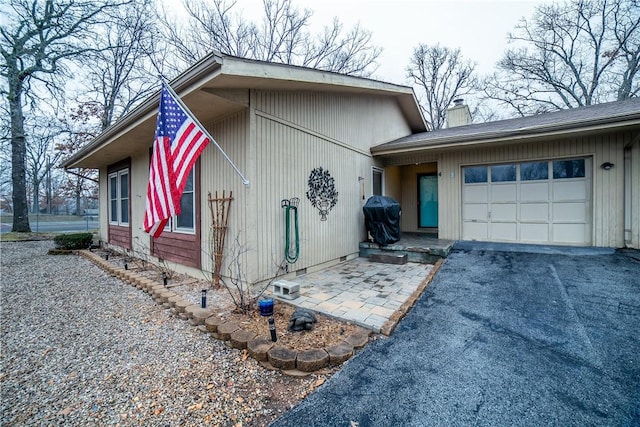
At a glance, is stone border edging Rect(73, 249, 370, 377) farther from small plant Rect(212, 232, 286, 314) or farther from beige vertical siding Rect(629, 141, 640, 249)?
beige vertical siding Rect(629, 141, 640, 249)

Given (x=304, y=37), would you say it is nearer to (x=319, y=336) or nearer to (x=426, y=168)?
(x=426, y=168)

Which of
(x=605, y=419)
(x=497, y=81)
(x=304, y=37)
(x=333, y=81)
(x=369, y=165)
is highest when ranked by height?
(x=304, y=37)

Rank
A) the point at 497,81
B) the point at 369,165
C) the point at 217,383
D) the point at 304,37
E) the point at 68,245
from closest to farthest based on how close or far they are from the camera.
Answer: the point at 217,383 → the point at 369,165 → the point at 68,245 → the point at 304,37 → the point at 497,81

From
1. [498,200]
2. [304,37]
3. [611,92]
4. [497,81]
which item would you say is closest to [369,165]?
[498,200]

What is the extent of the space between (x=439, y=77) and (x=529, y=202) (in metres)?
14.6

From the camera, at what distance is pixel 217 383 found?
210cm

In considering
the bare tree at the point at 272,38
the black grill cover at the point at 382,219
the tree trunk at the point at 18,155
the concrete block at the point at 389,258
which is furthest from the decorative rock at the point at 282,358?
Answer: the bare tree at the point at 272,38

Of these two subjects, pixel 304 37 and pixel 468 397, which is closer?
pixel 468 397

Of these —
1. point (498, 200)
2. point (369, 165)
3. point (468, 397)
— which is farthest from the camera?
point (369, 165)

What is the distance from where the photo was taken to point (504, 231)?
6.34m

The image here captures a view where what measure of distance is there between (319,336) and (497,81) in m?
19.0

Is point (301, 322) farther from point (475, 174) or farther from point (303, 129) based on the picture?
point (475, 174)

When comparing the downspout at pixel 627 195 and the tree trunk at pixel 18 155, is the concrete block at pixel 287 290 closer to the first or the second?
the downspout at pixel 627 195

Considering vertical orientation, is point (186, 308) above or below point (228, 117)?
below
